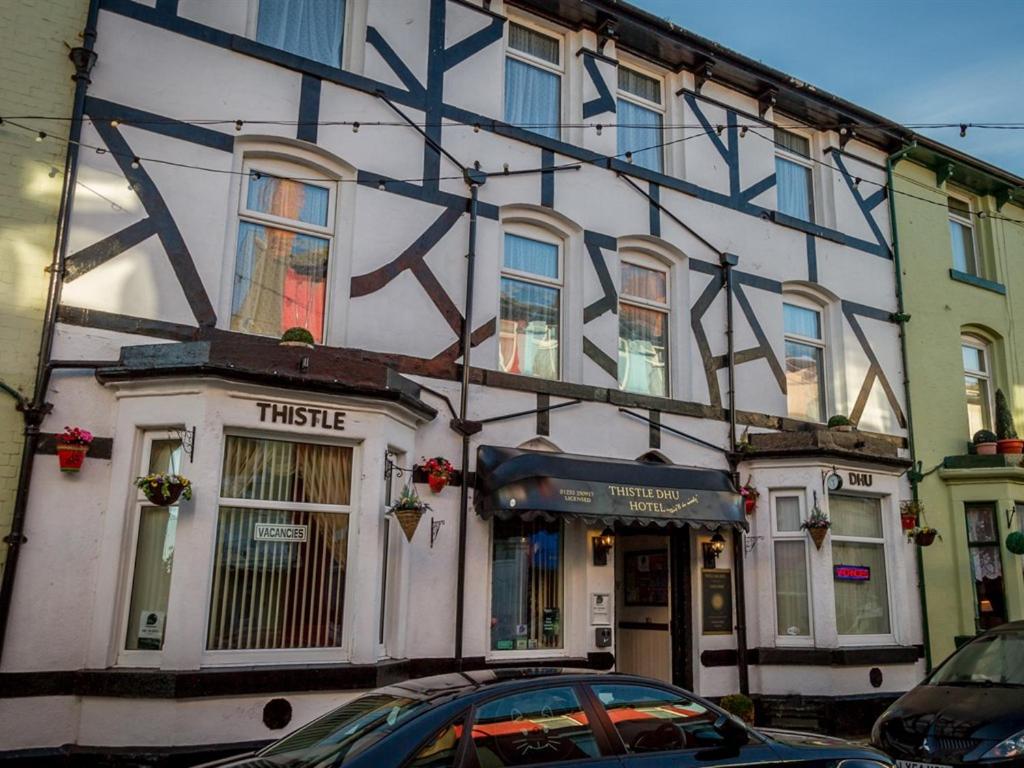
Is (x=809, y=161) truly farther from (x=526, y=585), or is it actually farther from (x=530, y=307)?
(x=526, y=585)

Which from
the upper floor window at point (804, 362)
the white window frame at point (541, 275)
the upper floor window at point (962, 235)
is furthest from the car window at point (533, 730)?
the upper floor window at point (962, 235)

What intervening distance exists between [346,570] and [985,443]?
11.1 meters

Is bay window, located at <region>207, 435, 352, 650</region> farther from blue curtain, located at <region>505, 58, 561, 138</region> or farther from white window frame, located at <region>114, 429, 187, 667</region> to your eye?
blue curtain, located at <region>505, 58, 561, 138</region>

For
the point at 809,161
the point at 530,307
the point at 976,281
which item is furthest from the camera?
the point at 976,281

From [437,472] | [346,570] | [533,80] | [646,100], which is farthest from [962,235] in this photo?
[346,570]

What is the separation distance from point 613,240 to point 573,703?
782cm

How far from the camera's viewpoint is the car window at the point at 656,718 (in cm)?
548

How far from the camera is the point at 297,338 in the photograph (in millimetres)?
9133

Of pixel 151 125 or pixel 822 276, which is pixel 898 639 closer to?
pixel 822 276

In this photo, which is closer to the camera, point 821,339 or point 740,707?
point 740,707

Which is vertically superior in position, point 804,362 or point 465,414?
point 804,362

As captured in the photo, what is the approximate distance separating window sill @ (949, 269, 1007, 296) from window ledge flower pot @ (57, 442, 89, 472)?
14181 mm

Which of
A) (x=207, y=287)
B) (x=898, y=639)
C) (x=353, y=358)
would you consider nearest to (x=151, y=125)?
(x=207, y=287)

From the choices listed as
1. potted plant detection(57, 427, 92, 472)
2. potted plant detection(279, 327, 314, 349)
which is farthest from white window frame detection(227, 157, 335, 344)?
potted plant detection(57, 427, 92, 472)
